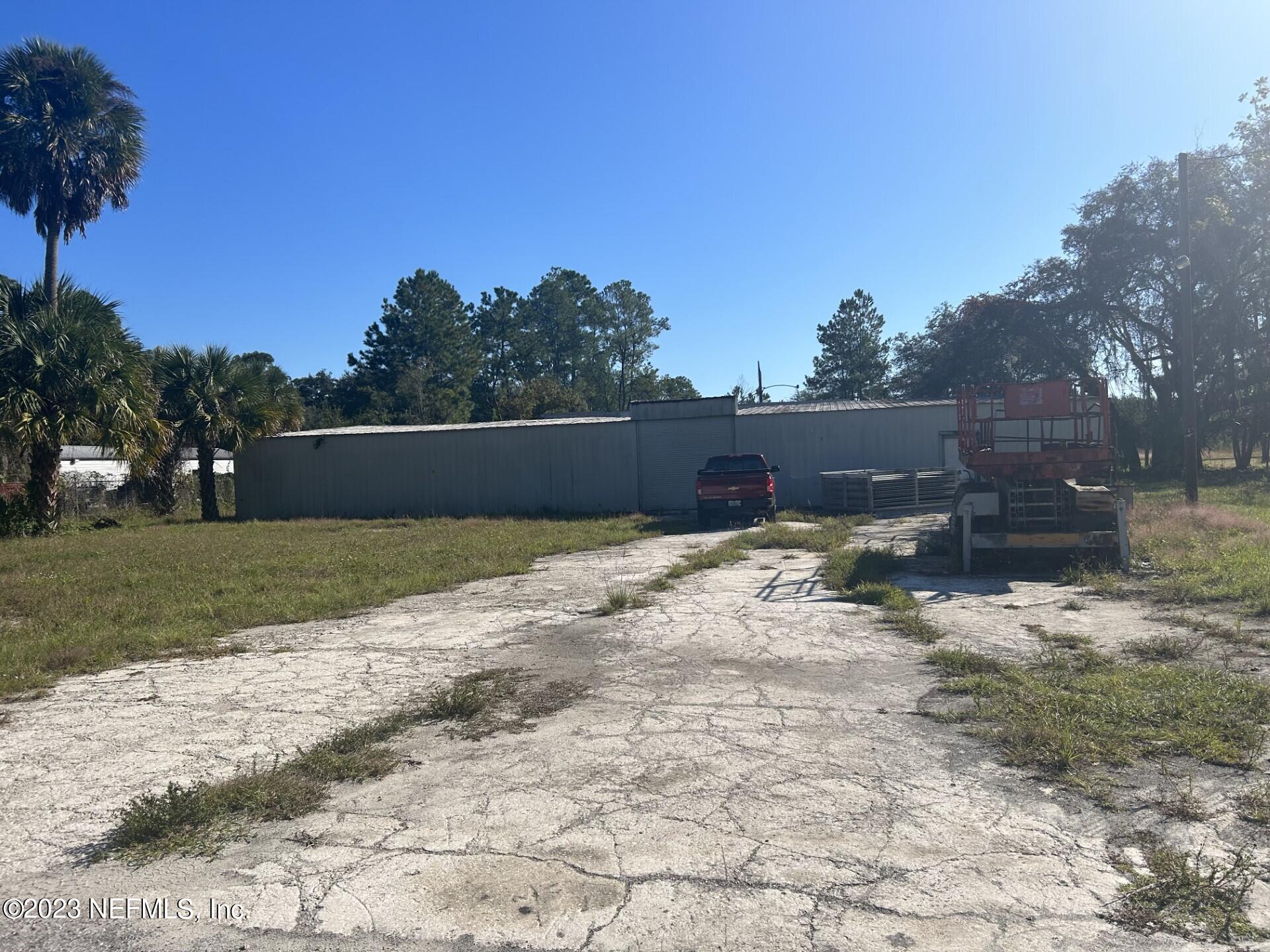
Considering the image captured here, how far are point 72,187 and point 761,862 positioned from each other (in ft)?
100.0

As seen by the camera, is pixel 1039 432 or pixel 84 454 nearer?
pixel 1039 432

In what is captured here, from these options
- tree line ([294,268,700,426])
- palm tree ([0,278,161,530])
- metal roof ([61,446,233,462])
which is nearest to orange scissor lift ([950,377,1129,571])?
palm tree ([0,278,161,530])

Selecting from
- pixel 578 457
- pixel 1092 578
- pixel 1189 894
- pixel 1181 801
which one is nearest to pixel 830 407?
pixel 578 457

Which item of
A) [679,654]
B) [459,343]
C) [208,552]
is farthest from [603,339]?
[679,654]

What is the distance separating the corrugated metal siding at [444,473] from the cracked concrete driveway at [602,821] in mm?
20198

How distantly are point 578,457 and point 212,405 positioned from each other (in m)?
11.9

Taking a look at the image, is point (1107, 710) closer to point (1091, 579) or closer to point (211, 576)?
point (1091, 579)

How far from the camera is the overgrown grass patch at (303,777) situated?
4.31 m

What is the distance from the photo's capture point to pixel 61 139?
25.8 meters

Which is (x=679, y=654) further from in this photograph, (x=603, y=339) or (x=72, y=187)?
(x=603, y=339)

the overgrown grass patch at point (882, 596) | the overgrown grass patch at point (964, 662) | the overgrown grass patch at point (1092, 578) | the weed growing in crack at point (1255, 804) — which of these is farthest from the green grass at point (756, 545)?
the weed growing in crack at point (1255, 804)

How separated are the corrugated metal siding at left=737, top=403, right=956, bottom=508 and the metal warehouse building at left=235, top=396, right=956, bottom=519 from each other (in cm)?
4

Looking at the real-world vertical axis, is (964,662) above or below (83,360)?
below

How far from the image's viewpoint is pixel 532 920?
3506 millimetres
